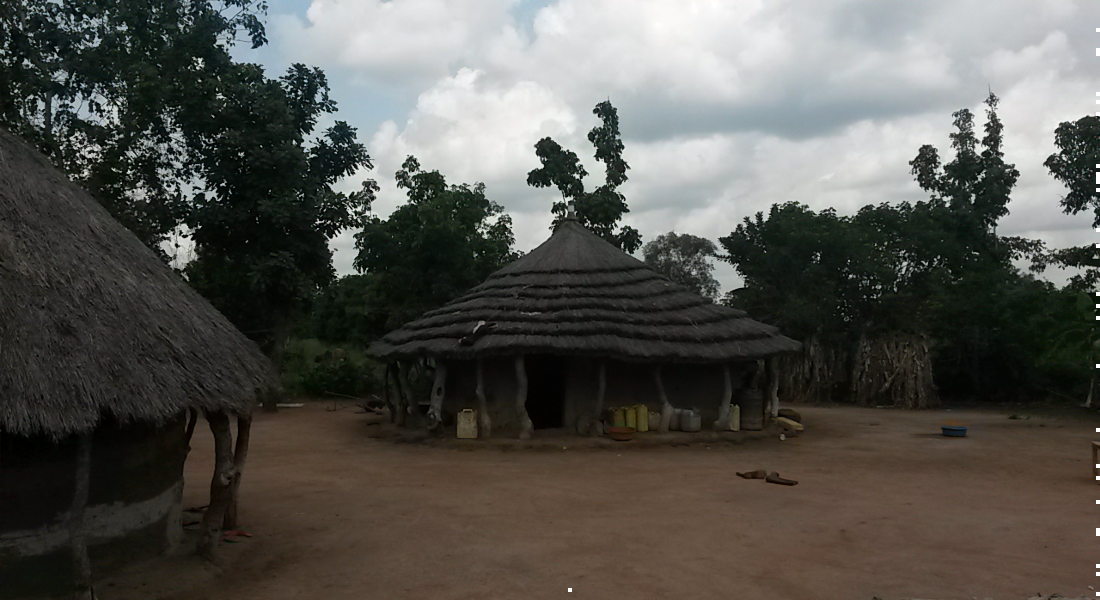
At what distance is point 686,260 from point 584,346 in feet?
65.4

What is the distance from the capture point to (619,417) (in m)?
14.3

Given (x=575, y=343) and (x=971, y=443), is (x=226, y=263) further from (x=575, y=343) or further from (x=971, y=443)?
(x=971, y=443)

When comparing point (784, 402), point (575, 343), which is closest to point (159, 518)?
point (575, 343)

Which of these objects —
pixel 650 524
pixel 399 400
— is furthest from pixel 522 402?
pixel 650 524

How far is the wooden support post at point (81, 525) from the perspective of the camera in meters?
5.46

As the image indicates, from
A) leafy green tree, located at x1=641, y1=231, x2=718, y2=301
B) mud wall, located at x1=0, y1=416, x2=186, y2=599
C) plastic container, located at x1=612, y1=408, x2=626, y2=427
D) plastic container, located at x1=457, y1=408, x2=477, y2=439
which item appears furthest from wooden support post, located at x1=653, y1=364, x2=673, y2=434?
A: leafy green tree, located at x1=641, y1=231, x2=718, y2=301

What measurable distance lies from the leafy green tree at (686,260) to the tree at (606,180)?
19.8ft

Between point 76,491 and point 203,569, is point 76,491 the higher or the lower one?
the higher one

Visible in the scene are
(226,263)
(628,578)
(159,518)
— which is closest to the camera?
(628,578)

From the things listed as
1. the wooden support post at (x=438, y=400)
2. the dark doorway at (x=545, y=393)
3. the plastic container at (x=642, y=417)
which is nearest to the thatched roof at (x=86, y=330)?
the wooden support post at (x=438, y=400)

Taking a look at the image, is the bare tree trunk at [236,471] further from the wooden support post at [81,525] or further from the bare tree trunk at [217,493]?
the wooden support post at [81,525]

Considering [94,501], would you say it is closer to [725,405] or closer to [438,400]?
[438,400]

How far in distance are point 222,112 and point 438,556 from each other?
51.1ft

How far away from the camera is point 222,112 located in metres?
18.8
